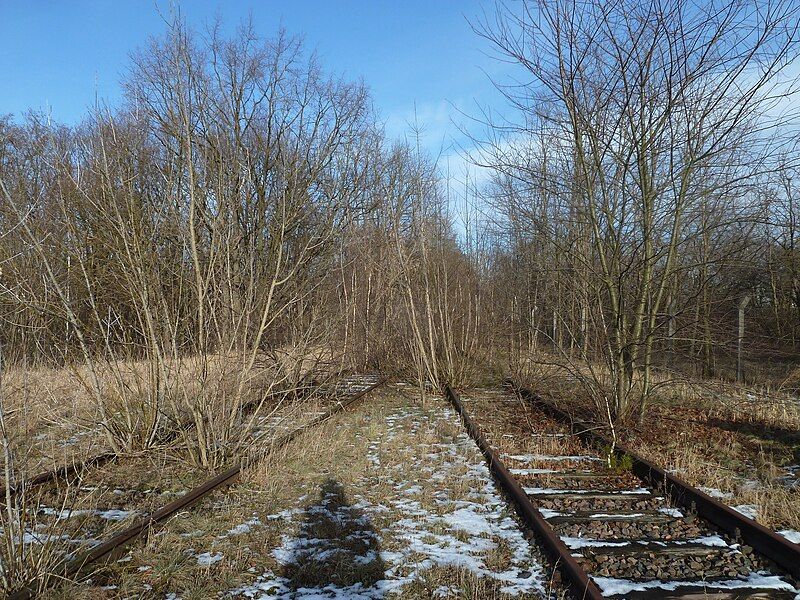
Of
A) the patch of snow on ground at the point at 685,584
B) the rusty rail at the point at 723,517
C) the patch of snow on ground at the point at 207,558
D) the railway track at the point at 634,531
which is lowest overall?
the patch of snow on ground at the point at 207,558

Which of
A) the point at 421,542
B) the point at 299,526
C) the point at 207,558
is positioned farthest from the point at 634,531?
the point at 207,558

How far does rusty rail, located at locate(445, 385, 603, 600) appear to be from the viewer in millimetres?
3840

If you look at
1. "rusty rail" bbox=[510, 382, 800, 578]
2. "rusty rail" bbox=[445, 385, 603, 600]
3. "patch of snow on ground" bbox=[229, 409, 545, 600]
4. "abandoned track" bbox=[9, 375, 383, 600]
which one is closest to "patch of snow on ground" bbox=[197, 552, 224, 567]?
"patch of snow on ground" bbox=[229, 409, 545, 600]

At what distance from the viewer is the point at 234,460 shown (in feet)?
23.4

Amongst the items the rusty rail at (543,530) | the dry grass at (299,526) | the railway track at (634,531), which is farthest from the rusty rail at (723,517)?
the dry grass at (299,526)

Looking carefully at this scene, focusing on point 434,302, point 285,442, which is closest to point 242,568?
point 285,442

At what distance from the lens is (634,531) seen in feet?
16.5

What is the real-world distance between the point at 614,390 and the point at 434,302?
22.0ft

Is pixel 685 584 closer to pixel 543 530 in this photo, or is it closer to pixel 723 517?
pixel 543 530

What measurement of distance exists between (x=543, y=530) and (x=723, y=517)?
1.65m

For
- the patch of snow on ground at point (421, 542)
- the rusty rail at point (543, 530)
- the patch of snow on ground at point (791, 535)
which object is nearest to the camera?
the rusty rail at point (543, 530)

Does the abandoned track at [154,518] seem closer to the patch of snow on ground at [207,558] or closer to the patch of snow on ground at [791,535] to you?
the patch of snow on ground at [207,558]

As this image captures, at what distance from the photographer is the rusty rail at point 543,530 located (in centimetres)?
384

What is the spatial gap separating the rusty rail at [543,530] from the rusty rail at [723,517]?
58.7 inches
